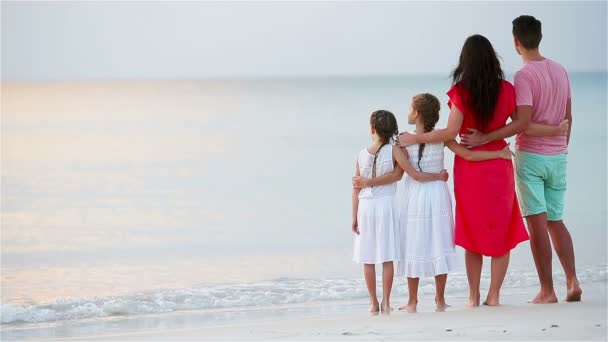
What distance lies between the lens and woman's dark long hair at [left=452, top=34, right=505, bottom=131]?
538 cm

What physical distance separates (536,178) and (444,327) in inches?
47.1

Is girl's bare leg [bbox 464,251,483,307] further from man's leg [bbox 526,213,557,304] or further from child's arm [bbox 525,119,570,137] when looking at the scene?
child's arm [bbox 525,119,570,137]

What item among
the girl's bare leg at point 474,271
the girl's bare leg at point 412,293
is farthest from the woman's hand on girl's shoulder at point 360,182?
the girl's bare leg at point 474,271

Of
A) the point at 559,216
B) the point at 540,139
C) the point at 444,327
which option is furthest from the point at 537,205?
the point at 444,327

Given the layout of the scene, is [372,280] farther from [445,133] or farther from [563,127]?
[563,127]

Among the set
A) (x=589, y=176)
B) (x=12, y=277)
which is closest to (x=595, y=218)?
(x=589, y=176)

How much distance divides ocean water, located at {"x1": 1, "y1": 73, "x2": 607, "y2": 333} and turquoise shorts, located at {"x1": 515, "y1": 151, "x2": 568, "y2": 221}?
4.70 ft

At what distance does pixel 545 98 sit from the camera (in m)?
5.66

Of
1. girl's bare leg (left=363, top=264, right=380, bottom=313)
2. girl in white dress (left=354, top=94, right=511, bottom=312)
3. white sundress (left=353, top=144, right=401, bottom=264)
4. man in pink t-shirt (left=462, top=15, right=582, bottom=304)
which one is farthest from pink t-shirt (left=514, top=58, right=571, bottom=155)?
girl's bare leg (left=363, top=264, right=380, bottom=313)

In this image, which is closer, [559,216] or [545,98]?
[545,98]

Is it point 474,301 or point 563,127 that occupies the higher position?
point 563,127

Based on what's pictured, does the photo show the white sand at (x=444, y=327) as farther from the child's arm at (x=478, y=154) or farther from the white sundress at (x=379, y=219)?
the child's arm at (x=478, y=154)

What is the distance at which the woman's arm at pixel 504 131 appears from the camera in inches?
214

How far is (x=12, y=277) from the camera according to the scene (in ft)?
25.5
